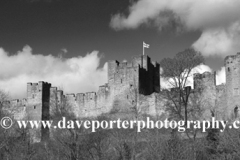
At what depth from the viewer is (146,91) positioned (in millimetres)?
47938

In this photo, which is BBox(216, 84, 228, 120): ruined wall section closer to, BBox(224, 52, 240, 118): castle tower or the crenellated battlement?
BBox(224, 52, 240, 118): castle tower

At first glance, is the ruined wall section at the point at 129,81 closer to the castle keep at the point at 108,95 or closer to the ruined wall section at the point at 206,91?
the castle keep at the point at 108,95

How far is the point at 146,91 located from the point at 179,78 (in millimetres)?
7325

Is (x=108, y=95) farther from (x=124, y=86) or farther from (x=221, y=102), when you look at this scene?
(x=221, y=102)

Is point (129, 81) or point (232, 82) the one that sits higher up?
point (129, 81)

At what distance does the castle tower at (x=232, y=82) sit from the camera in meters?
37.8

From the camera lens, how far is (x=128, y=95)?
A: 46125mm

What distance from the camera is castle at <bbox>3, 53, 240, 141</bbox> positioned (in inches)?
1529

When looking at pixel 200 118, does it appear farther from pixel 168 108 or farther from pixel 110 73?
pixel 110 73

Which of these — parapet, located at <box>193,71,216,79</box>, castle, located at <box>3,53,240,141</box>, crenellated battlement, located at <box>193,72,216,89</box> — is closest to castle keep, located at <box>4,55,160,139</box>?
castle, located at <box>3,53,240,141</box>

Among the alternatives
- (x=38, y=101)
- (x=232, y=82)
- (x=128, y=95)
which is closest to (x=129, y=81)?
(x=128, y=95)

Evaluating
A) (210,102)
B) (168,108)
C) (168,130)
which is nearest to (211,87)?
(210,102)

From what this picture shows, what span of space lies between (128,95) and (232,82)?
39.9 feet

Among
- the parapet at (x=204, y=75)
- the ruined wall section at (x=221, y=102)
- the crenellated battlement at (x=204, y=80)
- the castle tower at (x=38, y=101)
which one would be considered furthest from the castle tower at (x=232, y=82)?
the castle tower at (x=38, y=101)
